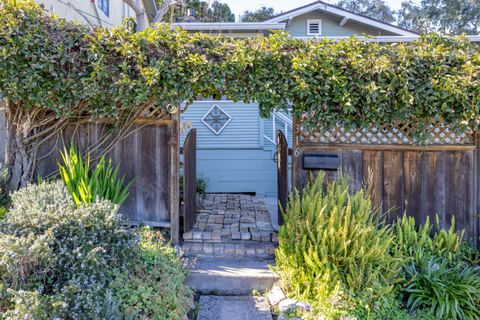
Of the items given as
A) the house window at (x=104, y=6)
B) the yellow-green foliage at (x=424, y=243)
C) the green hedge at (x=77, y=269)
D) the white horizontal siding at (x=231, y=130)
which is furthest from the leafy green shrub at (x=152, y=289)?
the house window at (x=104, y=6)

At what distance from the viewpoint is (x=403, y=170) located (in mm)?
4172

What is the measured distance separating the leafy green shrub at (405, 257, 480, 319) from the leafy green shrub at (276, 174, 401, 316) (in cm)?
29

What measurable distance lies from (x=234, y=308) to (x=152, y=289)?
95 centimetres

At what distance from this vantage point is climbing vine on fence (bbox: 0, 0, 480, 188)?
3.47 metres

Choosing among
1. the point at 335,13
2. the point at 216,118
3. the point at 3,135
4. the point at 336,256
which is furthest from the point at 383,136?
the point at 335,13

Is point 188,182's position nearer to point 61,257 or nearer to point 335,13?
point 61,257

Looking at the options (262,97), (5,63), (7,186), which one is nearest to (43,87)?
(5,63)

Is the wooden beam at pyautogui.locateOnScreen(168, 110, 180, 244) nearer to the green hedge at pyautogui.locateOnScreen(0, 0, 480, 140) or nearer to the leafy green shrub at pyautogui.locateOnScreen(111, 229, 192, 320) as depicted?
the green hedge at pyautogui.locateOnScreen(0, 0, 480, 140)

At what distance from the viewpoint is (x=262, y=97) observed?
363 cm

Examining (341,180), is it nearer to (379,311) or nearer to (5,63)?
(379,311)

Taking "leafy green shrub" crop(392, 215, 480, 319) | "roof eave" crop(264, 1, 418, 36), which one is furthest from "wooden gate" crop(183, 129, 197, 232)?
"roof eave" crop(264, 1, 418, 36)

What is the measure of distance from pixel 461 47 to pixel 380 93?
122cm

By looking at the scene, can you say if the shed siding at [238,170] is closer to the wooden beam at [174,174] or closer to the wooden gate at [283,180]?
the wooden gate at [283,180]

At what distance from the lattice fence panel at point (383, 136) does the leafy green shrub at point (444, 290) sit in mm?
1444
